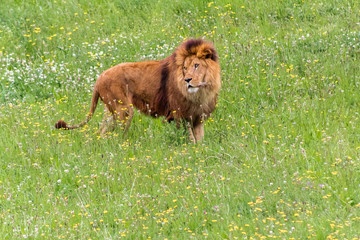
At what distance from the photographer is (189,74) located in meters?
7.49

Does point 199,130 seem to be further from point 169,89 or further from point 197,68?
point 197,68

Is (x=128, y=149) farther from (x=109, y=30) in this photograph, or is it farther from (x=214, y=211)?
(x=109, y=30)

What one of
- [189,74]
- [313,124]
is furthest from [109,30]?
[313,124]

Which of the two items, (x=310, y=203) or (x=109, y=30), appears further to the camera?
(x=109, y=30)

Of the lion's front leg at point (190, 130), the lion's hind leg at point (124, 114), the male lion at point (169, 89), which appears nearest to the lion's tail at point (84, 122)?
the male lion at point (169, 89)

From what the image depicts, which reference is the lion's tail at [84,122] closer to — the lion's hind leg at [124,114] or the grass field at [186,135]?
the grass field at [186,135]

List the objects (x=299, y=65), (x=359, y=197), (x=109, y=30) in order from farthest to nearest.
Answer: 1. (x=109, y=30)
2. (x=299, y=65)
3. (x=359, y=197)

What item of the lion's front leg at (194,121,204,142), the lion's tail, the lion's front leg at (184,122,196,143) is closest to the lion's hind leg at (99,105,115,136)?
the lion's tail

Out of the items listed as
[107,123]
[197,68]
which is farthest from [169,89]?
[107,123]

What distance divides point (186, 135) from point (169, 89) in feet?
2.40

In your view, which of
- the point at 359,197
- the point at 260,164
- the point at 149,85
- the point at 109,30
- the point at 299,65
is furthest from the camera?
the point at 109,30

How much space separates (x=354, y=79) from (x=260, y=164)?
2.94m

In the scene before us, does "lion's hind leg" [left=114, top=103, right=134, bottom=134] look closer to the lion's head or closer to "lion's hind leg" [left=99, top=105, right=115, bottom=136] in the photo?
"lion's hind leg" [left=99, top=105, right=115, bottom=136]

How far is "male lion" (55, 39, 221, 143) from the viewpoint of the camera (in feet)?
24.9
